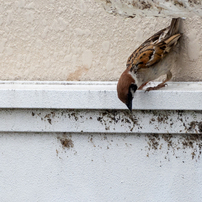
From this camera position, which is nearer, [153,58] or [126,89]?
[126,89]

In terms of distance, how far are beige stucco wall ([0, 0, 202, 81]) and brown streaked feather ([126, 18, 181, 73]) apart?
0.10 meters

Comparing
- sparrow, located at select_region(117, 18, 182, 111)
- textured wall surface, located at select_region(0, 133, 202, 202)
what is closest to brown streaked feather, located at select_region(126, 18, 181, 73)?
sparrow, located at select_region(117, 18, 182, 111)

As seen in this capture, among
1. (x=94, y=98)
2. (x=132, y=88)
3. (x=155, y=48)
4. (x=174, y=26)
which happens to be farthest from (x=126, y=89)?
(x=174, y=26)

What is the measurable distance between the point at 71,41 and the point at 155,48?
70 cm

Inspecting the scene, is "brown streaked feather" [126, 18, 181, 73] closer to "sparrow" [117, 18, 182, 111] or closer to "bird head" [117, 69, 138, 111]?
"sparrow" [117, 18, 182, 111]

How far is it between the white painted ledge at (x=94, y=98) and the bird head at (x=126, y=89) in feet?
0.48

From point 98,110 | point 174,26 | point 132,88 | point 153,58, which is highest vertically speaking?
point 174,26

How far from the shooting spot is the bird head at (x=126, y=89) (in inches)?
66.7

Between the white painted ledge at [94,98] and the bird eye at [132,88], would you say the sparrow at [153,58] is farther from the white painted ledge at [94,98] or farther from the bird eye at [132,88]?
the white painted ledge at [94,98]

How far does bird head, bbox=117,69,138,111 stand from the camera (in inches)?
66.7

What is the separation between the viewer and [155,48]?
195 centimetres

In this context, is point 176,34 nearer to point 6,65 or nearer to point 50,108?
point 50,108

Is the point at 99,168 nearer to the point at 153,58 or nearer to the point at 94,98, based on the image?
the point at 94,98

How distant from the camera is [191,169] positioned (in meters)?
1.98
